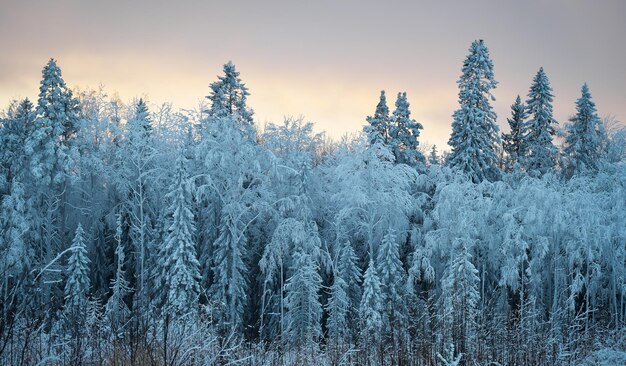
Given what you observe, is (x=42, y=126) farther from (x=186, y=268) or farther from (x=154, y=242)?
(x=186, y=268)

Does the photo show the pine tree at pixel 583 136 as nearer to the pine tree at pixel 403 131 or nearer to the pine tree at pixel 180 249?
the pine tree at pixel 403 131

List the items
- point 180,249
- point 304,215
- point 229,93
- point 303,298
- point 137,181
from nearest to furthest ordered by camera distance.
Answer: point 180,249 → point 303,298 → point 304,215 → point 137,181 → point 229,93

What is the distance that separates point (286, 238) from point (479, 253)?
13.6 m

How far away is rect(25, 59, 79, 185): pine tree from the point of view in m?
30.2

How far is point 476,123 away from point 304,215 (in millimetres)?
15372

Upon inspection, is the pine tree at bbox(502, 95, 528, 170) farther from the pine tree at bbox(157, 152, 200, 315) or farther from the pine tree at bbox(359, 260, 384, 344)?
the pine tree at bbox(157, 152, 200, 315)

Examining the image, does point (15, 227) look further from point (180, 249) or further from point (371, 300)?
point (371, 300)

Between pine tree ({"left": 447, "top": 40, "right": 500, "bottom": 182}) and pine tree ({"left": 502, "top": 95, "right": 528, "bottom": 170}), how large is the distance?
12.1 ft

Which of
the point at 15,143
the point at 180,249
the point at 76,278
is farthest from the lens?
the point at 15,143

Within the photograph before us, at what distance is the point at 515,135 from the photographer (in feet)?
140

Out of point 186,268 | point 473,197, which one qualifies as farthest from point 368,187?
point 186,268

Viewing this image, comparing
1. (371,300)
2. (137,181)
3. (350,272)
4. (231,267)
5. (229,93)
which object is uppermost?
(229,93)

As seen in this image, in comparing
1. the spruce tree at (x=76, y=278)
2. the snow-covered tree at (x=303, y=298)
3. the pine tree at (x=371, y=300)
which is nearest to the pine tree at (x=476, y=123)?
the pine tree at (x=371, y=300)

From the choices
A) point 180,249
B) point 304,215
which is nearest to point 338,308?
point 304,215
